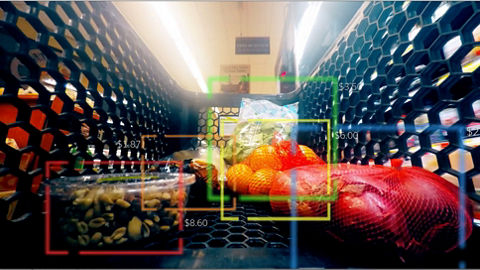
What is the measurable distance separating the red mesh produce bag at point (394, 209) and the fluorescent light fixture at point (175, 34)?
405 cm

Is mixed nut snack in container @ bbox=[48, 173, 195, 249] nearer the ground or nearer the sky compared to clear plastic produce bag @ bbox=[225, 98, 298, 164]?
nearer the ground

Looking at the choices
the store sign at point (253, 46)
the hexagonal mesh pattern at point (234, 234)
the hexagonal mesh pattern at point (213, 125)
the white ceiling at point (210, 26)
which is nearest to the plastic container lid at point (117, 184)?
the hexagonal mesh pattern at point (234, 234)

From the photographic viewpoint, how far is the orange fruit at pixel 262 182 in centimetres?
70

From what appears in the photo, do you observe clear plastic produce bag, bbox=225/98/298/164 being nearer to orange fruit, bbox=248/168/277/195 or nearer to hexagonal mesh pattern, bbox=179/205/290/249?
orange fruit, bbox=248/168/277/195

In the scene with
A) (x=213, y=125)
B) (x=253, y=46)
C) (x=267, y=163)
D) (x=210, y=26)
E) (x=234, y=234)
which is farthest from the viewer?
(x=210, y=26)

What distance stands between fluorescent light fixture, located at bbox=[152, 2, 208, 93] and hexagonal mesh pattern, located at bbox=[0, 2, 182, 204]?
3.35 meters

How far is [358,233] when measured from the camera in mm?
387

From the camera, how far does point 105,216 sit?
391 millimetres

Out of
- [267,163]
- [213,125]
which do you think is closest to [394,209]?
[267,163]

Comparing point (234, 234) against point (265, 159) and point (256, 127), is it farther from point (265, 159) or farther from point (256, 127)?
point (256, 127)

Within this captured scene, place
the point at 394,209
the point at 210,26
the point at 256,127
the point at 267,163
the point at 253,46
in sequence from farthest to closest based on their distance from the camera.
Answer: the point at 210,26 → the point at 253,46 → the point at 256,127 → the point at 267,163 → the point at 394,209

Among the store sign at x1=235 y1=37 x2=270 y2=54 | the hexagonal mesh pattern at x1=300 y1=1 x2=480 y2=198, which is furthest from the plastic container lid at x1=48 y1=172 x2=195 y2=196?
the store sign at x1=235 y1=37 x2=270 y2=54

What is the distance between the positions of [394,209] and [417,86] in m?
0.40

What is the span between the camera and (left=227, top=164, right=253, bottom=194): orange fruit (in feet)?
2.54
